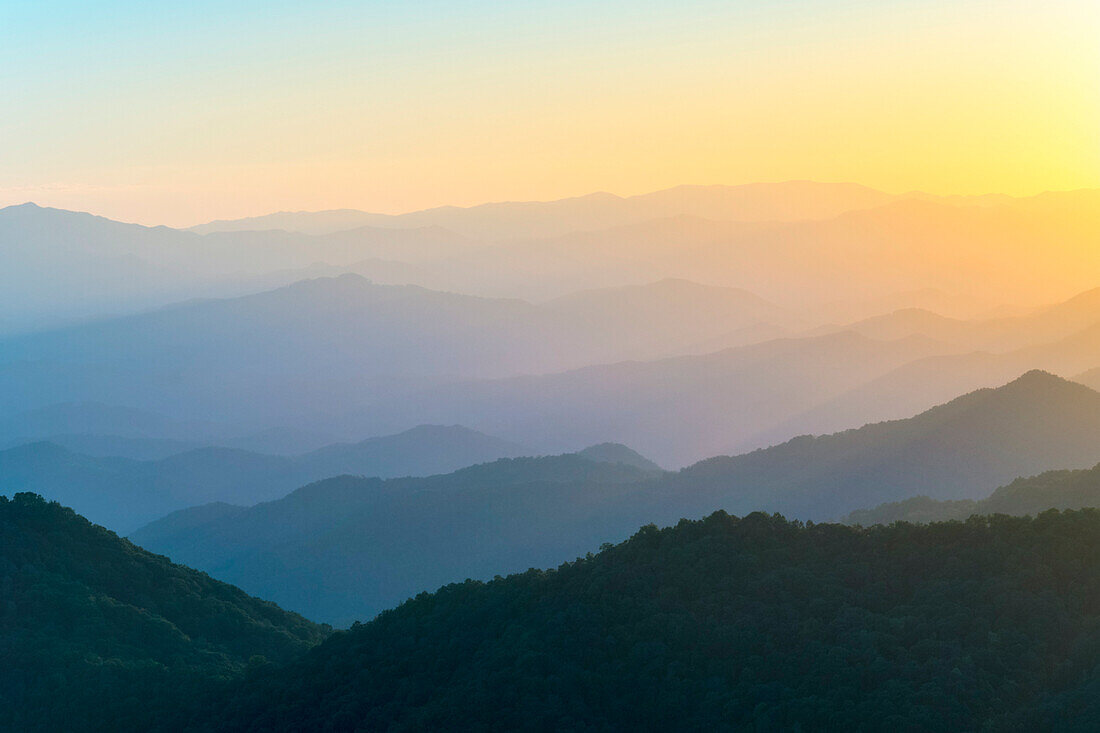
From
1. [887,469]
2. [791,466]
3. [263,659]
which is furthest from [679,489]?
[263,659]

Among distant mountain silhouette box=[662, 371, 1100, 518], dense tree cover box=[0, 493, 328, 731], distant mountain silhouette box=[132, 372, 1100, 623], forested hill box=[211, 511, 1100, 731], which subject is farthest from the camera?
distant mountain silhouette box=[132, 372, 1100, 623]

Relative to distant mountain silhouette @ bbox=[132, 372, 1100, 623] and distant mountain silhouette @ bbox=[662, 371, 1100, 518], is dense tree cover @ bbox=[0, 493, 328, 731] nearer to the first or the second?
distant mountain silhouette @ bbox=[132, 372, 1100, 623]

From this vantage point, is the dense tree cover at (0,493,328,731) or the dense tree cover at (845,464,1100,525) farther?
the dense tree cover at (845,464,1100,525)

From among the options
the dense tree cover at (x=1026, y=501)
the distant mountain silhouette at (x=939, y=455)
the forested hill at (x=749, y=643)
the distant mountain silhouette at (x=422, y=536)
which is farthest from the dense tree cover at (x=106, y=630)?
the distant mountain silhouette at (x=939, y=455)

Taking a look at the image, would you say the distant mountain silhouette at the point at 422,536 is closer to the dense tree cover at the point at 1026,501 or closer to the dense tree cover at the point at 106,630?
the dense tree cover at the point at 1026,501

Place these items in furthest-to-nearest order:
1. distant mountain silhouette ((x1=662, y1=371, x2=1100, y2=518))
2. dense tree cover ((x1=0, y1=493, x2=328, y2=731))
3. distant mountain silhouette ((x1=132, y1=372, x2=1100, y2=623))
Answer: distant mountain silhouette ((x1=132, y1=372, x2=1100, y2=623))
distant mountain silhouette ((x1=662, y1=371, x2=1100, y2=518))
dense tree cover ((x1=0, y1=493, x2=328, y2=731))

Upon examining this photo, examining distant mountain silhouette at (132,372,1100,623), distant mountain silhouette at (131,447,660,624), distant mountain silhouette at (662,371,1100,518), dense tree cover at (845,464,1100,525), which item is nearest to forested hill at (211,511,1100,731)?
dense tree cover at (845,464,1100,525)
